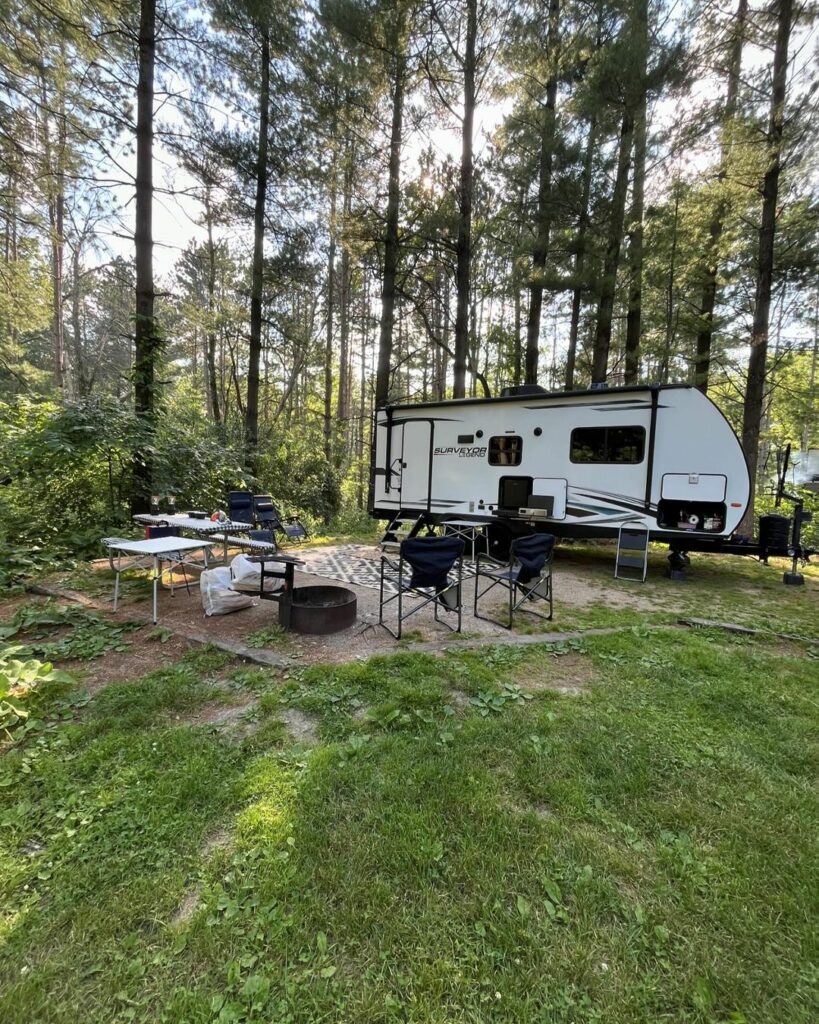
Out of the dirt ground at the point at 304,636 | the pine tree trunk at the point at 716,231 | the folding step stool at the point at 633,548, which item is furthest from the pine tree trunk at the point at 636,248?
the dirt ground at the point at 304,636

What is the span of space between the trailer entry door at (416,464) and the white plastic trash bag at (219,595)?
4.36 m

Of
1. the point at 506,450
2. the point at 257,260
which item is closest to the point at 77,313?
the point at 257,260

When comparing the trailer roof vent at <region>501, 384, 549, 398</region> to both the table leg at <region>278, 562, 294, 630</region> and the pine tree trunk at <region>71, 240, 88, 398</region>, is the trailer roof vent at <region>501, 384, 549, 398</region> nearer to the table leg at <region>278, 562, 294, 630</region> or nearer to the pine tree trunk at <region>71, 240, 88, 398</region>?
the table leg at <region>278, 562, 294, 630</region>

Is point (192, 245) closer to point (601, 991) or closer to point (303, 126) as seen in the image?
point (303, 126)

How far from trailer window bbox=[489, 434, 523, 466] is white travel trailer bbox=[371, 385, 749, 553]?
16mm

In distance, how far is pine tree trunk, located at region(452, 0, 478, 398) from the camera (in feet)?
30.3

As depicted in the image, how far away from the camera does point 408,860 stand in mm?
1731

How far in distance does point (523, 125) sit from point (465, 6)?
2285 mm

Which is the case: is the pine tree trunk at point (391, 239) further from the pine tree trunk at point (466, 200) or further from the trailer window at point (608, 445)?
the trailer window at point (608, 445)

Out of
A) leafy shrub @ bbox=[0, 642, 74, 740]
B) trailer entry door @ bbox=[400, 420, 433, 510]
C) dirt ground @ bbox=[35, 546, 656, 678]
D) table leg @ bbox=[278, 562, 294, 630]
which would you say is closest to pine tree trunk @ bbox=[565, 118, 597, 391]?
trailer entry door @ bbox=[400, 420, 433, 510]

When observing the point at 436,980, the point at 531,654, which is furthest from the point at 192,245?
the point at 436,980

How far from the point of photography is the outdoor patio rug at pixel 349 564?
602 centimetres

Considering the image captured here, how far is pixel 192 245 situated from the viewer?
1659 cm

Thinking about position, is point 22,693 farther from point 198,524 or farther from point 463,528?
point 463,528
